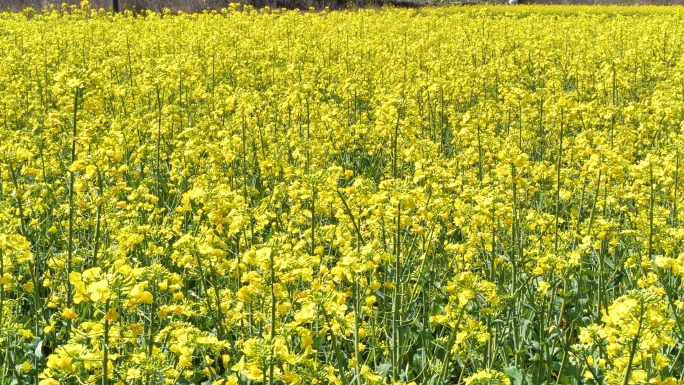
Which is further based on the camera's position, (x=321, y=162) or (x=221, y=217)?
(x=321, y=162)

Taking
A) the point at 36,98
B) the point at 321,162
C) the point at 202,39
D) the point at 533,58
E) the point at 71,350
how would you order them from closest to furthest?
the point at 71,350, the point at 321,162, the point at 36,98, the point at 533,58, the point at 202,39

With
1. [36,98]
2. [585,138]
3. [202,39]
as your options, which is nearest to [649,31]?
[202,39]

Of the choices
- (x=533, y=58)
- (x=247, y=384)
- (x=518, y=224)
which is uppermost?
(x=533, y=58)

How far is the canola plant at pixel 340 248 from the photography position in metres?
2.47

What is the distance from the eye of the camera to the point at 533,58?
32.7 ft

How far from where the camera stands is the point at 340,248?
11.5ft

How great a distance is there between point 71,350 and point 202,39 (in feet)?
36.9

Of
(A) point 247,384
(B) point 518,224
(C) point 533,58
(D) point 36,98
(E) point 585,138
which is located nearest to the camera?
(A) point 247,384

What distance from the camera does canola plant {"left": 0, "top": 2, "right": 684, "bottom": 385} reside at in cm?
247

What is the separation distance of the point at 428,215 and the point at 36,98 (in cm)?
624

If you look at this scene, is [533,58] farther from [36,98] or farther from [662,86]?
[36,98]

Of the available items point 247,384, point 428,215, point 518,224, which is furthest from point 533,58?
point 247,384

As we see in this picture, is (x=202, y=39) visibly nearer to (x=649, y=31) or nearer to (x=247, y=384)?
(x=649, y=31)

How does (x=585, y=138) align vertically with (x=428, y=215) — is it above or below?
above
